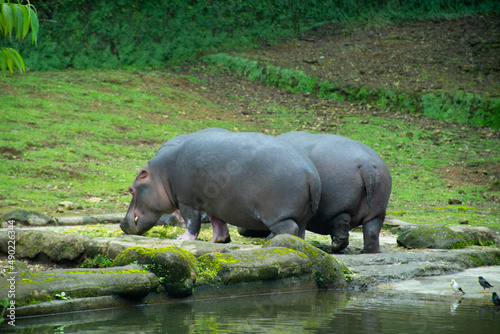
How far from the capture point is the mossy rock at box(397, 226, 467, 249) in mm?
8492

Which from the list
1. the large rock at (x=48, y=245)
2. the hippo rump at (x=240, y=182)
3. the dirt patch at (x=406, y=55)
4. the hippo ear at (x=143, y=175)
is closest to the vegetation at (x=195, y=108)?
the dirt patch at (x=406, y=55)

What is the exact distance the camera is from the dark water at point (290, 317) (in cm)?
467

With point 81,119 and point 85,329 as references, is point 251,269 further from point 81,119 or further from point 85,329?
point 81,119

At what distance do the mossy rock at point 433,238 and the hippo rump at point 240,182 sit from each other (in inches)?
67.1

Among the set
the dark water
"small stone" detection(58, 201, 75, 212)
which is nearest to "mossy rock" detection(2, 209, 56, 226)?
"small stone" detection(58, 201, 75, 212)

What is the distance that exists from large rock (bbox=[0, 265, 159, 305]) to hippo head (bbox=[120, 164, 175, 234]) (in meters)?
3.16

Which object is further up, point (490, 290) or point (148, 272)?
point (148, 272)

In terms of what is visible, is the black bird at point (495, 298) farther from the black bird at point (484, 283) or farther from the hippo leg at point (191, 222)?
the hippo leg at point (191, 222)

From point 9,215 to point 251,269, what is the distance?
5.29 m

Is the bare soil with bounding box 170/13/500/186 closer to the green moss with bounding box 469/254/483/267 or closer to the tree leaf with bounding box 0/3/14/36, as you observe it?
the green moss with bounding box 469/254/483/267

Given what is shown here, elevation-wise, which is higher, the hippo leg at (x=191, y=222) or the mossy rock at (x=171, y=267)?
the mossy rock at (x=171, y=267)

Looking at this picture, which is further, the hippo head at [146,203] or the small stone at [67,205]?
the small stone at [67,205]

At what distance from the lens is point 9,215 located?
972 centimetres

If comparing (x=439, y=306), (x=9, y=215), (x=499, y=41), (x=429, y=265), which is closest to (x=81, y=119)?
(x=9, y=215)
